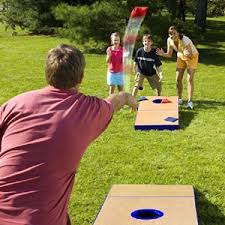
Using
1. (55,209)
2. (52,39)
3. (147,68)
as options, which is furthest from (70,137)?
(52,39)

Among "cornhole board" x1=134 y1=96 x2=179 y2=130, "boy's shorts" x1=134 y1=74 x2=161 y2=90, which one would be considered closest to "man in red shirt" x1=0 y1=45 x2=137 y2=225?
"cornhole board" x1=134 y1=96 x2=179 y2=130

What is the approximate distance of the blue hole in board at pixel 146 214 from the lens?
4.98 m

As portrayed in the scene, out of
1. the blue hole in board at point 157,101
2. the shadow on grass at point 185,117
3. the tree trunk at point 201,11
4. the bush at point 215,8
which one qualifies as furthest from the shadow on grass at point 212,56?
the bush at point 215,8

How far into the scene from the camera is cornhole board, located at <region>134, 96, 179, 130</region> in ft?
28.7

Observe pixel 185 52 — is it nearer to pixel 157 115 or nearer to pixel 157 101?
pixel 157 101

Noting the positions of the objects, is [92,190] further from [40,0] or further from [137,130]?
[40,0]

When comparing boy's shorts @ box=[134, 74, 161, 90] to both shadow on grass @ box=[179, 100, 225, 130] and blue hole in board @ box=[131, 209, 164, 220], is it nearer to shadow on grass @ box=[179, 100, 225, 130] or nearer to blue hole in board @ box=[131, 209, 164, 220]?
shadow on grass @ box=[179, 100, 225, 130]

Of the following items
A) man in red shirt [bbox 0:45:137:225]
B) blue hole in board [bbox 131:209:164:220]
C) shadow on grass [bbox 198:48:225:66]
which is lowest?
shadow on grass [bbox 198:48:225:66]

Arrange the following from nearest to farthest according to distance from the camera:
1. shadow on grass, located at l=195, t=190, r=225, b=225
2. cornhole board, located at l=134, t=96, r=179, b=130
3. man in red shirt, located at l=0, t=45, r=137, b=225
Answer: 1. man in red shirt, located at l=0, t=45, r=137, b=225
2. shadow on grass, located at l=195, t=190, r=225, b=225
3. cornhole board, located at l=134, t=96, r=179, b=130

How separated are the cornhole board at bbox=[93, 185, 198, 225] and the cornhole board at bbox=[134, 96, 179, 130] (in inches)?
121

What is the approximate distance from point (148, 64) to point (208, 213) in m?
5.29

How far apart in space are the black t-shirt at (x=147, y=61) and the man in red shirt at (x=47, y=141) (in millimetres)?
7369

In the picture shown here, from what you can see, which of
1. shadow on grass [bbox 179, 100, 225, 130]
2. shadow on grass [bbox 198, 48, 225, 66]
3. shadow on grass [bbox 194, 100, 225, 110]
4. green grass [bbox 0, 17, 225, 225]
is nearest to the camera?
green grass [bbox 0, 17, 225, 225]

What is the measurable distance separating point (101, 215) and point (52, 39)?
65.4 ft
